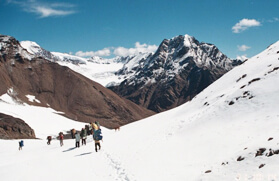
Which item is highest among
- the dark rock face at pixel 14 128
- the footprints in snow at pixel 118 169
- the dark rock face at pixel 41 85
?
the dark rock face at pixel 41 85

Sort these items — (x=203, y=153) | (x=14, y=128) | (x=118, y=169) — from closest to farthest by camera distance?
(x=118, y=169) < (x=203, y=153) < (x=14, y=128)

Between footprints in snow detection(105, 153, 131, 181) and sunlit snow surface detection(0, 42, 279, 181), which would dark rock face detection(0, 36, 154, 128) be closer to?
sunlit snow surface detection(0, 42, 279, 181)

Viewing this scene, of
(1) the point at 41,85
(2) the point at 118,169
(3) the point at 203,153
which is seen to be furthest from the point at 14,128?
(1) the point at 41,85

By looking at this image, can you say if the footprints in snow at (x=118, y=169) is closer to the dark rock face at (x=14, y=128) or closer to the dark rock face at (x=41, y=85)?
the dark rock face at (x=14, y=128)

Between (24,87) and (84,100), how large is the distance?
4397 cm

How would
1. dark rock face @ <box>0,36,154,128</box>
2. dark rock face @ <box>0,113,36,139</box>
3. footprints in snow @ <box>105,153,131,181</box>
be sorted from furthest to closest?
dark rock face @ <box>0,36,154,128</box> → dark rock face @ <box>0,113,36,139</box> → footprints in snow @ <box>105,153,131,181</box>

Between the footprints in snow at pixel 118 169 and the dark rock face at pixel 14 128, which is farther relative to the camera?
the dark rock face at pixel 14 128

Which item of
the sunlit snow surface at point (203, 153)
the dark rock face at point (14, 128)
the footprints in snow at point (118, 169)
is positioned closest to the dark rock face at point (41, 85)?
the dark rock face at point (14, 128)

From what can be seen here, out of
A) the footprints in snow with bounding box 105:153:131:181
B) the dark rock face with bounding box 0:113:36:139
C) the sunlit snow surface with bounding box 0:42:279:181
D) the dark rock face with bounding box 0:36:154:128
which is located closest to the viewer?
the sunlit snow surface with bounding box 0:42:279:181

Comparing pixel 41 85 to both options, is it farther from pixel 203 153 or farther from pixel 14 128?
pixel 203 153

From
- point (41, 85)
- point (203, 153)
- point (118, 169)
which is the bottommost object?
point (118, 169)

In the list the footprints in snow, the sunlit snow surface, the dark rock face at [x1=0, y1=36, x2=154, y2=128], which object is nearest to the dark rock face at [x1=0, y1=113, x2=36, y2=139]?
the sunlit snow surface

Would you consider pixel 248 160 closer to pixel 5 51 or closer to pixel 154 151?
pixel 154 151

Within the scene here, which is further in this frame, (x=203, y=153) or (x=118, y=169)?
(x=203, y=153)
